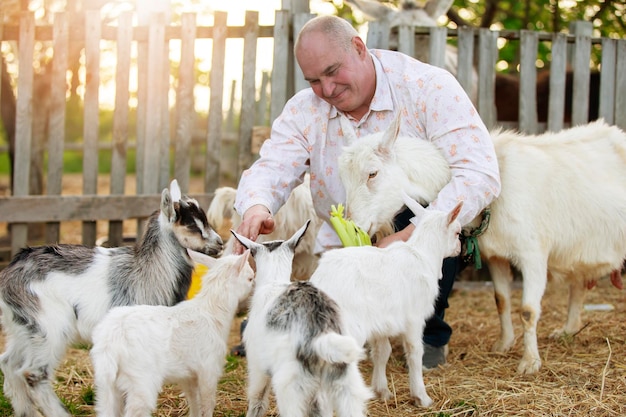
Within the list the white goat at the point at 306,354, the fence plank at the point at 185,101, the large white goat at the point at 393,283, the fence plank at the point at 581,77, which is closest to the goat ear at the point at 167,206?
the large white goat at the point at 393,283

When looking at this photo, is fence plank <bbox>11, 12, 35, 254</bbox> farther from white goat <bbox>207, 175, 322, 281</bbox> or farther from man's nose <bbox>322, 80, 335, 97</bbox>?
man's nose <bbox>322, 80, 335, 97</bbox>

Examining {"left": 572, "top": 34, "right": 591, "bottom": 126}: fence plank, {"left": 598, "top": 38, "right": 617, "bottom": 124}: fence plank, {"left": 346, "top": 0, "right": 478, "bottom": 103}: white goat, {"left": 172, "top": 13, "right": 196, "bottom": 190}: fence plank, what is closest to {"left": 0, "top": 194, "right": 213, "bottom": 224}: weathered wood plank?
{"left": 172, "top": 13, "right": 196, "bottom": 190}: fence plank

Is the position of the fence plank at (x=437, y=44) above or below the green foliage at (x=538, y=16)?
below

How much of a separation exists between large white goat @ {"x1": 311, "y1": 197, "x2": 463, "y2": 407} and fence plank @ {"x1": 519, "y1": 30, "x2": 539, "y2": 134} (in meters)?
2.91

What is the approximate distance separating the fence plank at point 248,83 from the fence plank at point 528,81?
212 cm

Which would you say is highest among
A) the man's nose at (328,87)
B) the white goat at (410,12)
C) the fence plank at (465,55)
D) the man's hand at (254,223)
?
the white goat at (410,12)

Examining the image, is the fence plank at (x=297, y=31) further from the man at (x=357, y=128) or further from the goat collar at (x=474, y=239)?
the goat collar at (x=474, y=239)

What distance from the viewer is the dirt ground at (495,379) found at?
12.8 feet

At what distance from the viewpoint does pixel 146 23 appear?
6426mm

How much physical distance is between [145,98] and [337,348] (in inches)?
152

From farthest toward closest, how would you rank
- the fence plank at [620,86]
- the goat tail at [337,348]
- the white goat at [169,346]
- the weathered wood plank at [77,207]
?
the fence plank at [620,86] → the weathered wood plank at [77,207] → the white goat at [169,346] → the goat tail at [337,348]

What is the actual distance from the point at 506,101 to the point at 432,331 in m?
4.51

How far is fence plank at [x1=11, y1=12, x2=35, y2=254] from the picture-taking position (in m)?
6.07

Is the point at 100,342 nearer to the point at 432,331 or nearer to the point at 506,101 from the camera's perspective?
the point at 432,331
